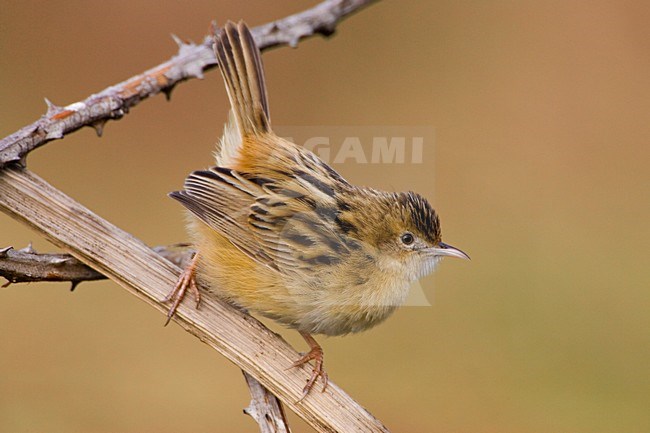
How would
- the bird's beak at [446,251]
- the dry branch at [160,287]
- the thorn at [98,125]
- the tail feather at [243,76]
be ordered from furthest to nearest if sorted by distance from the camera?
the tail feather at [243,76] → the bird's beak at [446,251] → the thorn at [98,125] → the dry branch at [160,287]

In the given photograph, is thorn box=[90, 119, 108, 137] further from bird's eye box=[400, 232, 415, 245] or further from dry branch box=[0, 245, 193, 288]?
bird's eye box=[400, 232, 415, 245]

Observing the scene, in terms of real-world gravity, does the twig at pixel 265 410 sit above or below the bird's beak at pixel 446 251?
below

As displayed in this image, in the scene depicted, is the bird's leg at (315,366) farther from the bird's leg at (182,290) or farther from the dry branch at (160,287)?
the bird's leg at (182,290)

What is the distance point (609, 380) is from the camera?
210 inches

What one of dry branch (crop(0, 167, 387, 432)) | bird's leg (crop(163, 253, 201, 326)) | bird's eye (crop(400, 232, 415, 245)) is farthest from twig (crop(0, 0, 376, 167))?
bird's eye (crop(400, 232, 415, 245))

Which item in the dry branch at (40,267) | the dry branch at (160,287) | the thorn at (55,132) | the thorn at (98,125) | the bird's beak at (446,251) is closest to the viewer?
the dry branch at (40,267)

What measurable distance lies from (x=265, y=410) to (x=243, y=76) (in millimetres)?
1491

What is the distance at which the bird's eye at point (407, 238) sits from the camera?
11.0 feet

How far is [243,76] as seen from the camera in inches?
138

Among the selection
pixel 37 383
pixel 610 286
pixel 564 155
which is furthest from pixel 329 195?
pixel 564 155

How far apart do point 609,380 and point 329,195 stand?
2977 mm

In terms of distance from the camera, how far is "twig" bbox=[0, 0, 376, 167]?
2711mm

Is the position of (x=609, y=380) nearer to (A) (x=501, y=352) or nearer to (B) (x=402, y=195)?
(A) (x=501, y=352)

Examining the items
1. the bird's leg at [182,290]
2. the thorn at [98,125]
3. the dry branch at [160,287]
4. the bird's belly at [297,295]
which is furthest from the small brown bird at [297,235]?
the thorn at [98,125]
